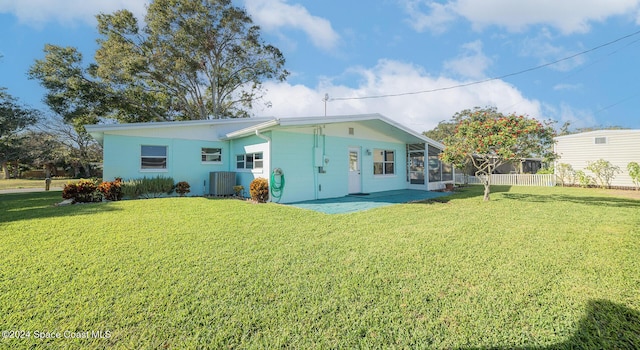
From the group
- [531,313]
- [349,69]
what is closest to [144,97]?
[349,69]

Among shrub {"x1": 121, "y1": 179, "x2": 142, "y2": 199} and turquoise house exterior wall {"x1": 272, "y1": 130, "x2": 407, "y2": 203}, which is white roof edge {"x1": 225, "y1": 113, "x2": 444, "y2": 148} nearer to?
turquoise house exterior wall {"x1": 272, "y1": 130, "x2": 407, "y2": 203}

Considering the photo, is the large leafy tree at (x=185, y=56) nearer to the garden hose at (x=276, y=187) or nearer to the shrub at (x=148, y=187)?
the shrub at (x=148, y=187)

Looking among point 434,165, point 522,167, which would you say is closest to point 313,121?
point 434,165

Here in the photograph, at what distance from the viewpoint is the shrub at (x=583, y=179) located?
14711 millimetres

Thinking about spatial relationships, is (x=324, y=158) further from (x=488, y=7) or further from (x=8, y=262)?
(x=488, y=7)

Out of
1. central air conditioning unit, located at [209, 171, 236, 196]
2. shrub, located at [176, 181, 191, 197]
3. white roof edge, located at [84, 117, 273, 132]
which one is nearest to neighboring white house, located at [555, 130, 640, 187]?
central air conditioning unit, located at [209, 171, 236, 196]

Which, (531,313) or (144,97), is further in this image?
(144,97)

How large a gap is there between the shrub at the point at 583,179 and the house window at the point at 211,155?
19.9 meters

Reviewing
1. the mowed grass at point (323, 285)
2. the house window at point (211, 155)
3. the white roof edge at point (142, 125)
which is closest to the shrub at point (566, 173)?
the mowed grass at point (323, 285)

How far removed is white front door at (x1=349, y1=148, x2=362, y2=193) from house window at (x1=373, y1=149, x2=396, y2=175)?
3.92ft

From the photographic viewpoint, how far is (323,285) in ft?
9.11

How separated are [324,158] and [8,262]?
804cm

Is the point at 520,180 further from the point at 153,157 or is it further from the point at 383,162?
→ the point at 153,157

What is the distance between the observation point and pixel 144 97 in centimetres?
1842
